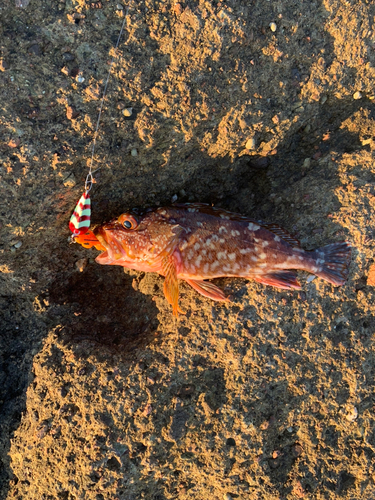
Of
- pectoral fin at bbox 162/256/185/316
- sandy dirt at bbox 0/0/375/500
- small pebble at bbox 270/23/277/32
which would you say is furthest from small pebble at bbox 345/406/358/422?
small pebble at bbox 270/23/277/32

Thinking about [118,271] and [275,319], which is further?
[118,271]

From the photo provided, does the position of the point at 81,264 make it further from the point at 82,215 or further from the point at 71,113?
the point at 71,113

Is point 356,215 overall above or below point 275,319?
above

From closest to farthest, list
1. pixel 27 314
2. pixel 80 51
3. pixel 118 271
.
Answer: pixel 80 51, pixel 27 314, pixel 118 271

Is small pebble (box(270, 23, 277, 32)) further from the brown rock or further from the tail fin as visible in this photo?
the tail fin

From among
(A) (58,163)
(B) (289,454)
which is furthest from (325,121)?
(B) (289,454)

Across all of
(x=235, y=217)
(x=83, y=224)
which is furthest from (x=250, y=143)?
(x=83, y=224)

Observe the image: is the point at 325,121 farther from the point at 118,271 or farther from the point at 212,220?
the point at 118,271

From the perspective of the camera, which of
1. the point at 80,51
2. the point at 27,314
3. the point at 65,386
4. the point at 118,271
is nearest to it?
the point at 80,51
